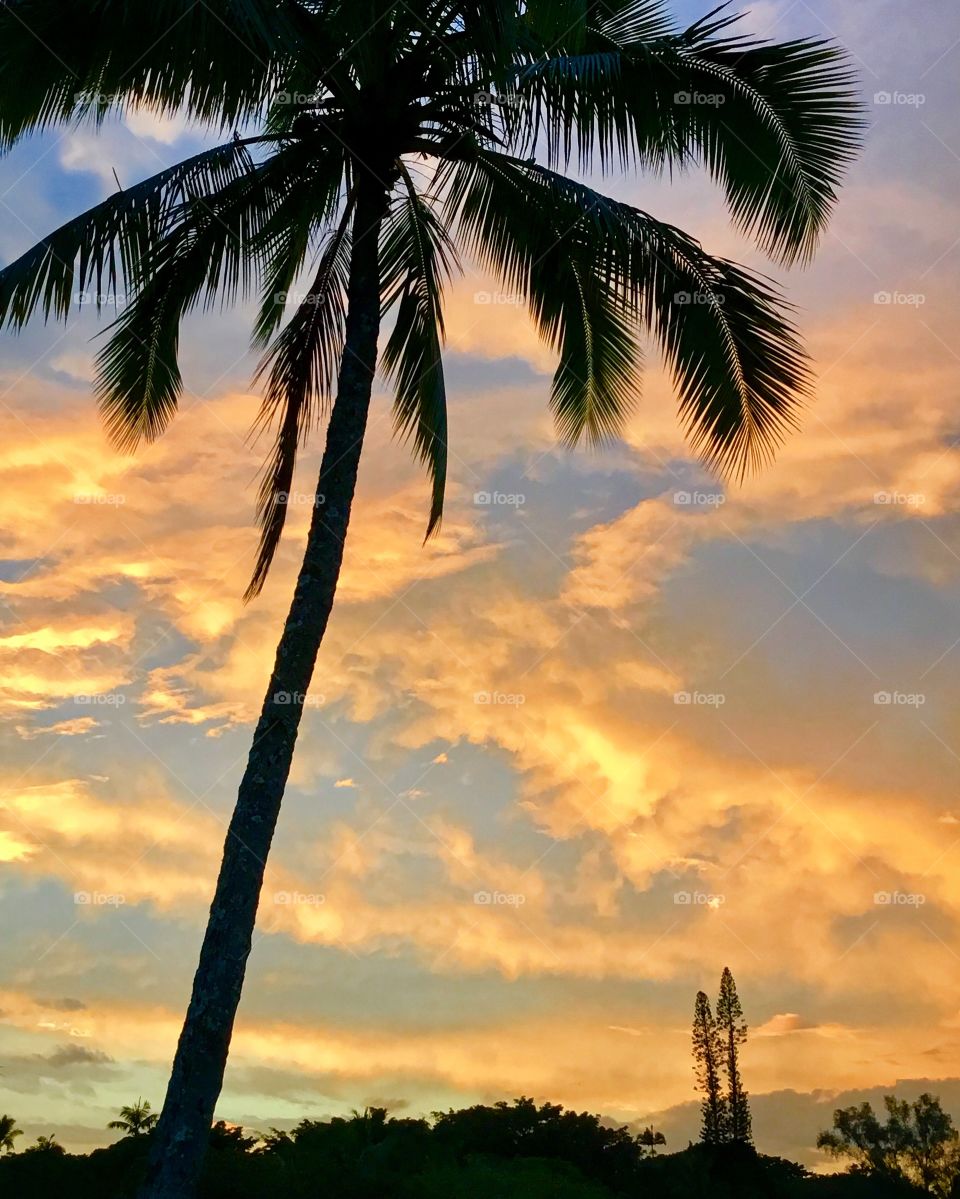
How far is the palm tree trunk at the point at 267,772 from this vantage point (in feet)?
30.6

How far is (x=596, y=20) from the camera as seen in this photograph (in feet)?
41.5

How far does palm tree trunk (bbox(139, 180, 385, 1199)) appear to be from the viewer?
367 inches

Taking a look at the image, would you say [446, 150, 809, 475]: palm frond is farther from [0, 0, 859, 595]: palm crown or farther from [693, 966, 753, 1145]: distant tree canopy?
[693, 966, 753, 1145]: distant tree canopy

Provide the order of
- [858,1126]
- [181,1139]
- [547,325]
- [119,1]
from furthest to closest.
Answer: [858,1126], [547,325], [119,1], [181,1139]

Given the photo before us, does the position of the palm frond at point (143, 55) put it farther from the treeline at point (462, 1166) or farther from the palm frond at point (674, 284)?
the treeline at point (462, 1166)

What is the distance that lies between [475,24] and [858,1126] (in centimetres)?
3800

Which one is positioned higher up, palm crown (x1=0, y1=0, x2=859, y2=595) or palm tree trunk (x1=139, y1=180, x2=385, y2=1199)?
palm crown (x1=0, y1=0, x2=859, y2=595)

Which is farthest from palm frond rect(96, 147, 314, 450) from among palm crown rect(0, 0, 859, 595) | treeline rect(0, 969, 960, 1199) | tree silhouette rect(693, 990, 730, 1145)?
tree silhouette rect(693, 990, 730, 1145)

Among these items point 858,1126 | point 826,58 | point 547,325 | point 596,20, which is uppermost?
point 596,20

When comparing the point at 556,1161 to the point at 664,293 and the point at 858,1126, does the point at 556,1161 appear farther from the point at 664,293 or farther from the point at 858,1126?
the point at 858,1126

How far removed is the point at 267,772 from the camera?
10211 mm

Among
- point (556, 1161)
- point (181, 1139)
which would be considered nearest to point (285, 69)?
point (181, 1139)

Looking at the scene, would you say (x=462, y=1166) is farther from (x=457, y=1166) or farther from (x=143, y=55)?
(x=143, y=55)

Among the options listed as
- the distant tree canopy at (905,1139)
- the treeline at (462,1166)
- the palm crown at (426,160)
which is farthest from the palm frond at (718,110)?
the distant tree canopy at (905,1139)
